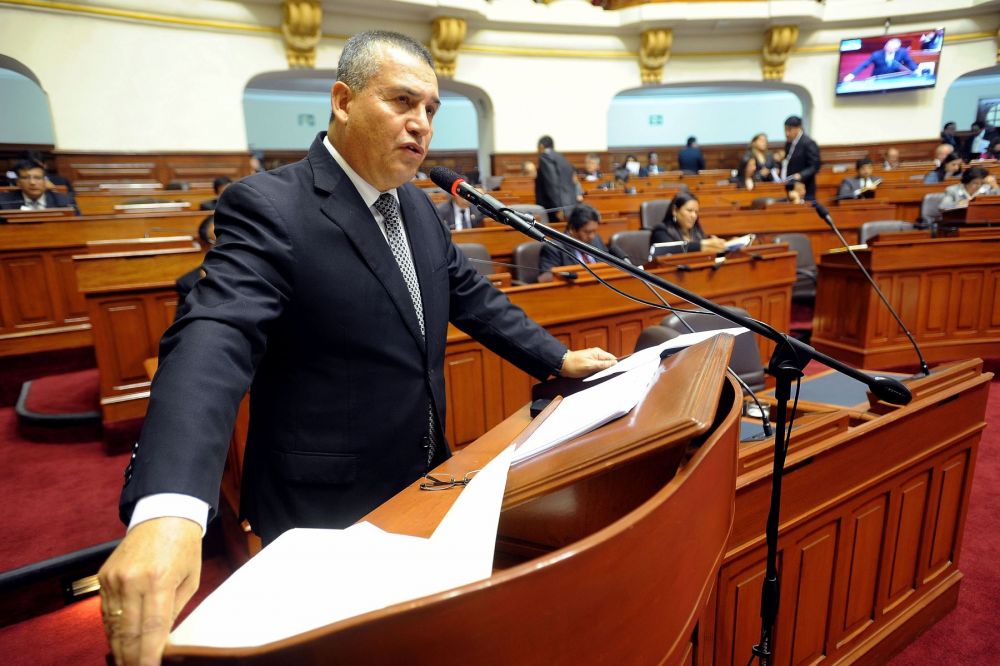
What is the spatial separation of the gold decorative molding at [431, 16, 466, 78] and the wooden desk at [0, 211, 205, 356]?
5205 millimetres

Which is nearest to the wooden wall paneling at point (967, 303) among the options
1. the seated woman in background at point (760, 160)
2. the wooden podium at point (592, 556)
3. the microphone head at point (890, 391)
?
the microphone head at point (890, 391)

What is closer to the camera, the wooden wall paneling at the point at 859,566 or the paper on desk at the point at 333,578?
the paper on desk at the point at 333,578

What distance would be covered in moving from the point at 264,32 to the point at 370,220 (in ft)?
24.3

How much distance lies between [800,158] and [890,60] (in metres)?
4.71

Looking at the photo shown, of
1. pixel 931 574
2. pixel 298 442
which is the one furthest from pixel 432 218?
pixel 931 574

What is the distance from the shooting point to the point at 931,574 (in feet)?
5.38

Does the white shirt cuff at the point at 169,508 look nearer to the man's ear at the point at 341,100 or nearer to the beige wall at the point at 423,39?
the man's ear at the point at 341,100

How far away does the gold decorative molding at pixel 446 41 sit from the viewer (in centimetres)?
770

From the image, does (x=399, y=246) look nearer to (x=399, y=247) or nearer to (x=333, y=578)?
(x=399, y=247)

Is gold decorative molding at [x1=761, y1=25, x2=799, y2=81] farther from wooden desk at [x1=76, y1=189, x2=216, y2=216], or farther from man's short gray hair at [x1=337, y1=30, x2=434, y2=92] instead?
man's short gray hair at [x1=337, y1=30, x2=434, y2=92]

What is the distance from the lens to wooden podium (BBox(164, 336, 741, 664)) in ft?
1.09

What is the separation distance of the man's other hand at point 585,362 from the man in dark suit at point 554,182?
13.1 feet

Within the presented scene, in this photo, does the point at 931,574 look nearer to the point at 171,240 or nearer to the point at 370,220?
the point at 370,220

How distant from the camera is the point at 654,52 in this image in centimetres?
903
